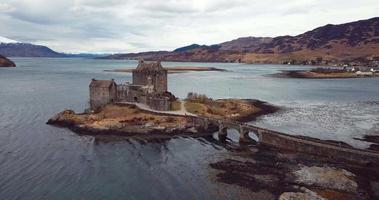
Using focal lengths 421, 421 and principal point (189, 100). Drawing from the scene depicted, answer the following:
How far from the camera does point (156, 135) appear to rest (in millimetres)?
64688

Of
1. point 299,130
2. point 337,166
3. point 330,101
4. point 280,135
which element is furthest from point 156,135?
point 330,101

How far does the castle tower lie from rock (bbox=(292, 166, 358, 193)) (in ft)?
153

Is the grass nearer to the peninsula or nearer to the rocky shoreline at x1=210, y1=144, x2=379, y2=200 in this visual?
the peninsula

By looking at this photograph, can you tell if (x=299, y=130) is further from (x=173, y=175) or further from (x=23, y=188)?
(x=23, y=188)

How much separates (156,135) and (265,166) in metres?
21.9

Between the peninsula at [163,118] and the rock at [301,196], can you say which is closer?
the rock at [301,196]

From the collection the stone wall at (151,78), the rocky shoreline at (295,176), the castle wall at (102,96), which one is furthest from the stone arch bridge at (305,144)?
the castle wall at (102,96)

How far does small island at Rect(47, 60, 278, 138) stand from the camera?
66.6 meters

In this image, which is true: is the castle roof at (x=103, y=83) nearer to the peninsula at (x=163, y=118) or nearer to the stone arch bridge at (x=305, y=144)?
the peninsula at (x=163, y=118)

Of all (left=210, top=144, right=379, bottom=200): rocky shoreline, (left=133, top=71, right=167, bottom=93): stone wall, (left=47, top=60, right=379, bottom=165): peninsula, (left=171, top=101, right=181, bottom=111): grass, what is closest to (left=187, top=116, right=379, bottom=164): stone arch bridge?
(left=47, top=60, right=379, bottom=165): peninsula

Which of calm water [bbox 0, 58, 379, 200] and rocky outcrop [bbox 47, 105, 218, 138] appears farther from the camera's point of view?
rocky outcrop [bbox 47, 105, 218, 138]

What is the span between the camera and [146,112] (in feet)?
238

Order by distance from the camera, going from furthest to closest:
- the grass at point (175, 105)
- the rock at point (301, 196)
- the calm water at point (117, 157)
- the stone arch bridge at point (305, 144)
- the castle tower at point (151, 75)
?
the castle tower at point (151, 75), the grass at point (175, 105), the stone arch bridge at point (305, 144), the calm water at point (117, 157), the rock at point (301, 196)

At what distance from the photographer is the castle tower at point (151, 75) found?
283ft
